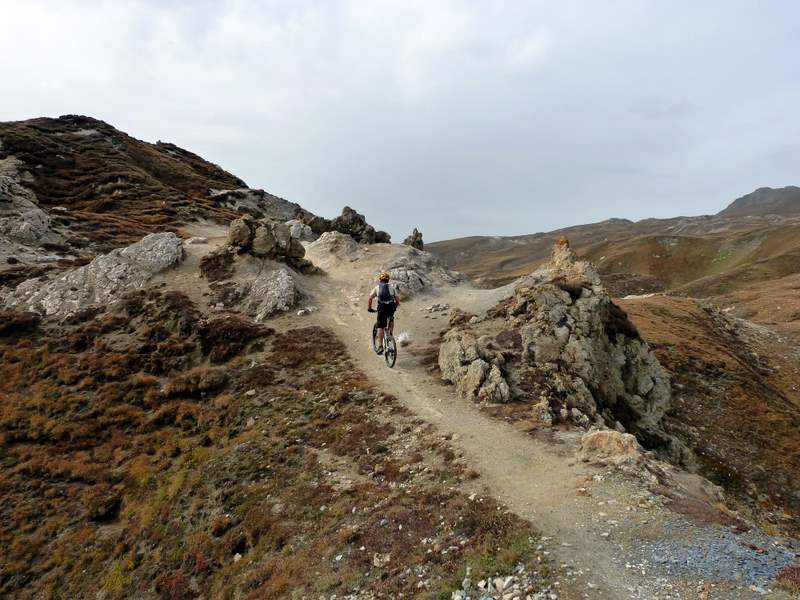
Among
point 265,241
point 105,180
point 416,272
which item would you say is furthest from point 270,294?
point 105,180

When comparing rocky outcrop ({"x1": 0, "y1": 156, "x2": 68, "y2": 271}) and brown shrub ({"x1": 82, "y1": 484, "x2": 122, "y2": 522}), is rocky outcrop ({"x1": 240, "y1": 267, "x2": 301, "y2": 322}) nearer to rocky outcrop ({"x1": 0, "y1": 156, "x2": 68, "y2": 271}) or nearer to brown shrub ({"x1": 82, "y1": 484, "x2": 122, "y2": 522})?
brown shrub ({"x1": 82, "y1": 484, "x2": 122, "y2": 522})

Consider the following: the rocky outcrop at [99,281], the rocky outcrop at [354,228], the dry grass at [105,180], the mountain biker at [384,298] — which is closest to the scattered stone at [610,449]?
the mountain biker at [384,298]

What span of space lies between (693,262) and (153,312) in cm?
13560

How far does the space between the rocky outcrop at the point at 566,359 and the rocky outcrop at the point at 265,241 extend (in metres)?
21.0

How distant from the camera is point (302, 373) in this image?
27.5 metres

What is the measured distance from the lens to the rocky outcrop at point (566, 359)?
21656mm

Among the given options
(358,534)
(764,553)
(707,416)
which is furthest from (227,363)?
(707,416)

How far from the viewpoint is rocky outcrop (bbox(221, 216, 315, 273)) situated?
4281cm

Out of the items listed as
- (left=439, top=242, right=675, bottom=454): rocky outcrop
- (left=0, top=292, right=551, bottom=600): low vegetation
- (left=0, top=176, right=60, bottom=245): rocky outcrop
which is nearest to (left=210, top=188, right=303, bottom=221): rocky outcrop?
(left=0, top=176, right=60, bottom=245): rocky outcrop

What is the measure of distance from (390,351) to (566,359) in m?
9.53

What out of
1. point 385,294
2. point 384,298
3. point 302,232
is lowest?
point 384,298

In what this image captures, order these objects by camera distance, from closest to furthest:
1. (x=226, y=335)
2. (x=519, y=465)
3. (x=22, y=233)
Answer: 1. (x=519, y=465)
2. (x=226, y=335)
3. (x=22, y=233)

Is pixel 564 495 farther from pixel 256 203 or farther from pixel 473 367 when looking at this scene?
pixel 256 203

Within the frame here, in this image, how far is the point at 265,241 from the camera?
4294 centimetres
